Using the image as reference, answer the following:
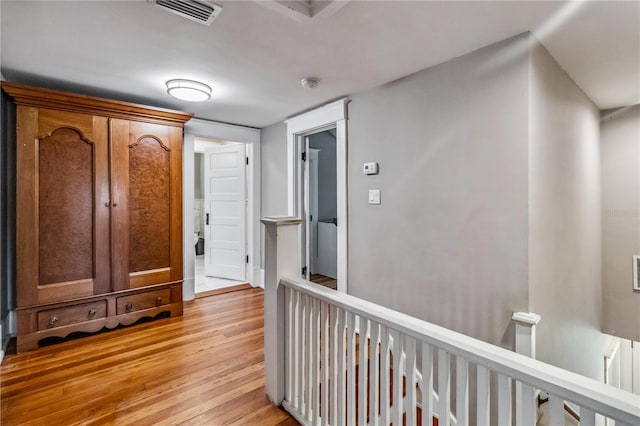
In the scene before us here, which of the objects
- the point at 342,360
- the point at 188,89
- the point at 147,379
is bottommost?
the point at 147,379

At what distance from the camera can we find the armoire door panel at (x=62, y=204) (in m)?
2.50

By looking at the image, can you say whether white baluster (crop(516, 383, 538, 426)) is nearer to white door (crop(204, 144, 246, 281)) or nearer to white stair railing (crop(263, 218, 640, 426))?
white stair railing (crop(263, 218, 640, 426))

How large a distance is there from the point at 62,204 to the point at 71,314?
960mm

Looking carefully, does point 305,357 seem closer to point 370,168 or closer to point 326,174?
point 370,168

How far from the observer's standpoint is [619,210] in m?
3.16

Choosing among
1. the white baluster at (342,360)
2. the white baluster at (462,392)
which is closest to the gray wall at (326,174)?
the white baluster at (342,360)

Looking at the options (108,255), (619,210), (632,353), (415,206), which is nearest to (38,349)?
(108,255)

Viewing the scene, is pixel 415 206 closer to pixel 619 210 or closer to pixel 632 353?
pixel 619 210

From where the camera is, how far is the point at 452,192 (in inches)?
84.3

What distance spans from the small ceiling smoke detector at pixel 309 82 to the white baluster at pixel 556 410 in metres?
2.42

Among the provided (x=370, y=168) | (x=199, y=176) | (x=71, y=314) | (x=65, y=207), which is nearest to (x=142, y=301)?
(x=71, y=314)

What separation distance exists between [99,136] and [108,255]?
1077mm

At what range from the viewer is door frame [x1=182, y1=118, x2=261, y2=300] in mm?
3809

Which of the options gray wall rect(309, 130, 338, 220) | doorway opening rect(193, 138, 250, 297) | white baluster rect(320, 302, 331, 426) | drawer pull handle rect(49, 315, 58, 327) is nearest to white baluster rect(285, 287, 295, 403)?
white baluster rect(320, 302, 331, 426)
